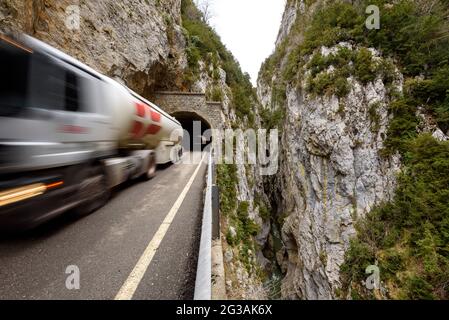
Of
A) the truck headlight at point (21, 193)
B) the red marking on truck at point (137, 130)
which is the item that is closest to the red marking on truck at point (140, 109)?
the red marking on truck at point (137, 130)

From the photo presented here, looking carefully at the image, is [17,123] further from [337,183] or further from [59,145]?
[337,183]

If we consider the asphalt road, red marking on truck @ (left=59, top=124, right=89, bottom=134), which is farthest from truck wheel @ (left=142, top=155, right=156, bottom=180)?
red marking on truck @ (left=59, top=124, right=89, bottom=134)

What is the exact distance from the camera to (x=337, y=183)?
12.0m

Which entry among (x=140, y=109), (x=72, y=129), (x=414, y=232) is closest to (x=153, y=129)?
(x=140, y=109)

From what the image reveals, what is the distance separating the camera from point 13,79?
227cm

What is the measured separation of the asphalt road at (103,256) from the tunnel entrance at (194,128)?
12.4 metres

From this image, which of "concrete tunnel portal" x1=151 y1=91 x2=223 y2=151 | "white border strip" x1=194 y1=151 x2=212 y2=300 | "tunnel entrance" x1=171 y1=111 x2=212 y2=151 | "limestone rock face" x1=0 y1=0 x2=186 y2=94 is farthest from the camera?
"tunnel entrance" x1=171 y1=111 x2=212 y2=151

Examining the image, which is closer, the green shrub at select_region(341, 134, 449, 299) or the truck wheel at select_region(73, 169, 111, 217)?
the truck wheel at select_region(73, 169, 111, 217)

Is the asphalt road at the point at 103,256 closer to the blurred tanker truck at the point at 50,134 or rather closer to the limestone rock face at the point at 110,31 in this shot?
the blurred tanker truck at the point at 50,134

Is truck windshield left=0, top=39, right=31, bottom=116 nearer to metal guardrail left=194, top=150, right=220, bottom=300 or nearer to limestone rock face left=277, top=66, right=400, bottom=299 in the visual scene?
metal guardrail left=194, top=150, right=220, bottom=300

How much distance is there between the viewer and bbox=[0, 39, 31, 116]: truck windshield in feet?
7.20

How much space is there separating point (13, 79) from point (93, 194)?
2.08 metres
